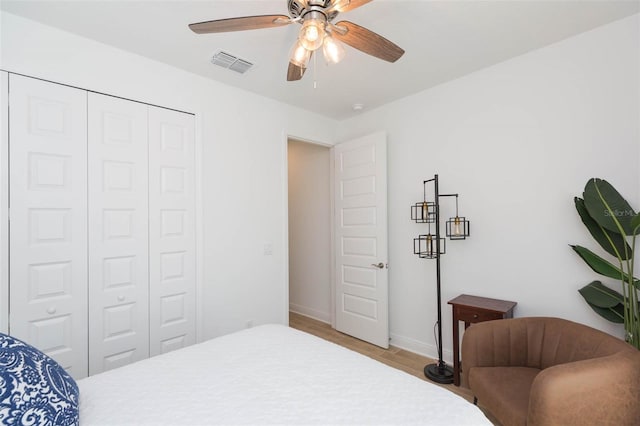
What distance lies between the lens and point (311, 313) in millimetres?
4406

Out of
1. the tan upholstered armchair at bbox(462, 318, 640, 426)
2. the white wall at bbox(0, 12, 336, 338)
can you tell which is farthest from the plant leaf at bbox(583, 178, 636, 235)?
the white wall at bbox(0, 12, 336, 338)

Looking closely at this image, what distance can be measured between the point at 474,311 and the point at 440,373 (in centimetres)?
69

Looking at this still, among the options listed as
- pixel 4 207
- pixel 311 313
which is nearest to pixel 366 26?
pixel 4 207

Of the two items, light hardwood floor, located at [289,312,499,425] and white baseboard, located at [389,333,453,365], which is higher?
white baseboard, located at [389,333,453,365]

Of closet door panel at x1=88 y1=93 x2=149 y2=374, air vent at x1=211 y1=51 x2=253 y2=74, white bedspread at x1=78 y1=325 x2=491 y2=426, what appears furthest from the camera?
air vent at x1=211 y1=51 x2=253 y2=74

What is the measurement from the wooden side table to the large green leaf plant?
0.51 metres

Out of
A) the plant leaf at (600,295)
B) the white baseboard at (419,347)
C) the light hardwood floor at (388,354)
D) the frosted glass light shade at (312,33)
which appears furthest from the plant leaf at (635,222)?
the frosted glass light shade at (312,33)

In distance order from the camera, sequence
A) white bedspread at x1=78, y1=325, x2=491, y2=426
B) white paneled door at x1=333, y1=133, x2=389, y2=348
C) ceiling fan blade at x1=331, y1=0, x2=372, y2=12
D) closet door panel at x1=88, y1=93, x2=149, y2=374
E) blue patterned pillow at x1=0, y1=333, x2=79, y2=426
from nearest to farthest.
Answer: blue patterned pillow at x1=0, y1=333, x2=79, y2=426 → white bedspread at x1=78, y1=325, x2=491, y2=426 → ceiling fan blade at x1=331, y1=0, x2=372, y2=12 → closet door panel at x1=88, y1=93, x2=149, y2=374 → white paneled door at x1=333, y1=133, x2=389, y2=348

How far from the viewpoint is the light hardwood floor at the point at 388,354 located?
265 centimetres

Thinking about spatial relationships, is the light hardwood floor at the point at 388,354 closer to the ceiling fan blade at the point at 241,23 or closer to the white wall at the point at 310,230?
the white wall at the point at 310,230

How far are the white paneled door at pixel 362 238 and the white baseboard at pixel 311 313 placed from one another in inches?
16.2

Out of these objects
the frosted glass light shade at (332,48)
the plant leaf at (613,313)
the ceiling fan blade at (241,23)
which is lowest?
the plant leaf at (613,313)

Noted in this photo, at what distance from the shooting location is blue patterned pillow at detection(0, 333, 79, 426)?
88 centimetres

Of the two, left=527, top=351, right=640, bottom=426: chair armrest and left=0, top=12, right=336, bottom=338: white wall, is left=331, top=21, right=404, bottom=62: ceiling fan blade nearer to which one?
left=0, top=12, right=336, bottom=338: white wall
